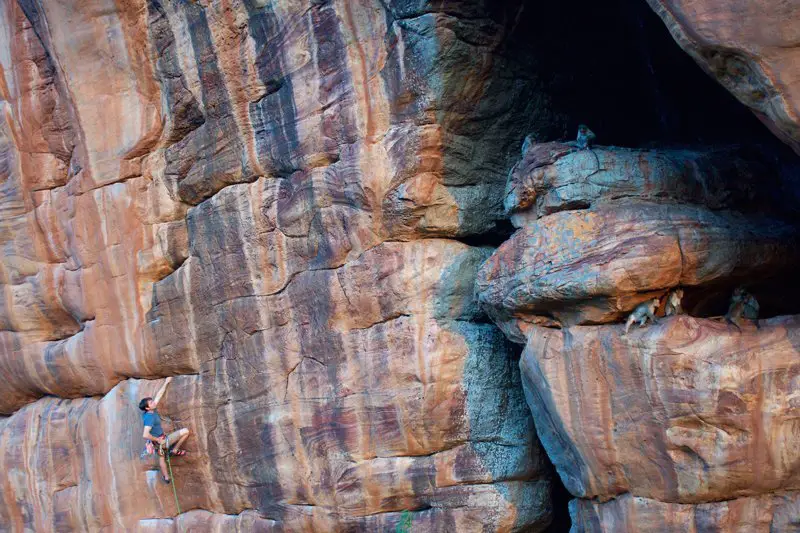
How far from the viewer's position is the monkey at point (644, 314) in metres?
8.48

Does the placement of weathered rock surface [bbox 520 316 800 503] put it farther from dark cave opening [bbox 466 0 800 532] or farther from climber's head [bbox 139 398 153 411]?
climber's head [bbox 139 398 153 411]

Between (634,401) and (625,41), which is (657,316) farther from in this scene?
(625,41)

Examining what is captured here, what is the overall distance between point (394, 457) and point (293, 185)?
11.2 feet

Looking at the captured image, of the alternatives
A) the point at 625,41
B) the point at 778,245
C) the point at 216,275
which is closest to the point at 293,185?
the point at 216,275

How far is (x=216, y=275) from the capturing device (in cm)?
1177

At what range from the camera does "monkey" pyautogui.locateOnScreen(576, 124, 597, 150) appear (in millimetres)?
9266

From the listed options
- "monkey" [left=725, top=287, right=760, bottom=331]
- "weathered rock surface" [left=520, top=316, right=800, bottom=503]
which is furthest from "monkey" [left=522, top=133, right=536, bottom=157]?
"monkey" [left=725, top=287, right=760, bottom=331]

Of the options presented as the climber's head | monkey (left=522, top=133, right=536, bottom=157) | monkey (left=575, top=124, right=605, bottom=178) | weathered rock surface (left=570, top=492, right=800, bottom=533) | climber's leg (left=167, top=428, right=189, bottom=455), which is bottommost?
weathered rock surface (left=570, top=492, right=800, bottom=533)

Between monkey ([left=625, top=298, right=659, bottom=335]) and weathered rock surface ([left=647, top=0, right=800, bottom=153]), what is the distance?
6.24ft

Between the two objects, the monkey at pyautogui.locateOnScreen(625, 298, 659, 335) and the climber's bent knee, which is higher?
the monkey at pyautogui.locateOnScreen(625, 298, 659, 335)

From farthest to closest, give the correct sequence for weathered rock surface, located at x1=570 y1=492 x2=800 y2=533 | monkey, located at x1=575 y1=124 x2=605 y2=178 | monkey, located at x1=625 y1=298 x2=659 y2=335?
monkey, located at x1=575 y1=124 x2=605 y2=178 < monkey, located at x1=625 y1=298 x2=659 y2=335 < weathered rock surface, located at x1=570 y1=492 x2=800 y2=533

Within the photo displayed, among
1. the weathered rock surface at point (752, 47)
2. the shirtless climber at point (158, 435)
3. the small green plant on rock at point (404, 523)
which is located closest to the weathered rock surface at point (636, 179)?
the weathered rock surface at point (752, 47)

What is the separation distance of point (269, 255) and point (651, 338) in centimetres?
492

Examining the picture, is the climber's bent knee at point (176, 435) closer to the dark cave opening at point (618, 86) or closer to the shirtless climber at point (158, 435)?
the shirtless climber at point (158, 435)
